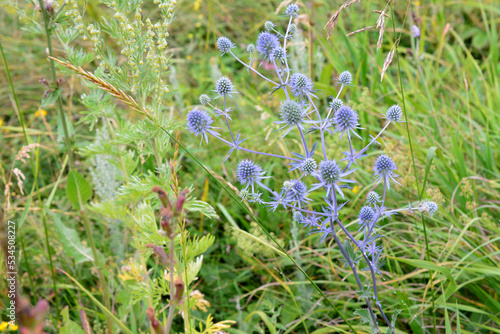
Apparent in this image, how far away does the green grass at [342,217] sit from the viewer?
194cm

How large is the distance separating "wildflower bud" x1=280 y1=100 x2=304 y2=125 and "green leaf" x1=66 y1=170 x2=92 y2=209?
0.95 meters

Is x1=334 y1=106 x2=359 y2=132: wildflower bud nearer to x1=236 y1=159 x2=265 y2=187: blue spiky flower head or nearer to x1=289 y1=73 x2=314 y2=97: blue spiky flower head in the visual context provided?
x1=289 y1=73 x2=314 y2=97: blue spiky flower head

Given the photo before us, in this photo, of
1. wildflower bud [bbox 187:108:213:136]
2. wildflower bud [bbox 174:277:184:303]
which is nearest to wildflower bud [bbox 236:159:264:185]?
wildflower bud [bbox 187:108:213:136]

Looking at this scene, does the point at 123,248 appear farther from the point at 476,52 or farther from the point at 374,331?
the point at 476,52

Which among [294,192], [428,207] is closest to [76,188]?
[294,192]

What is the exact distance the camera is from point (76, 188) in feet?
5.69

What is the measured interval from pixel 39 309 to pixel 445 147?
249 centimetres

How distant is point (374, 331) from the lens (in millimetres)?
1391

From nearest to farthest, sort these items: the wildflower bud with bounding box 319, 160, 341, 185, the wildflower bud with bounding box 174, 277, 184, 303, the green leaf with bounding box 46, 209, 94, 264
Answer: the wildflower bud with bounding box 174, 277, 184, 303, the wildflower bud with bounding box 319, 160, 341, 185, the green leaf with bounding box 46, 209, 94, 264

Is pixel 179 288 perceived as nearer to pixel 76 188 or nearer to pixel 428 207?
pixel 428 207

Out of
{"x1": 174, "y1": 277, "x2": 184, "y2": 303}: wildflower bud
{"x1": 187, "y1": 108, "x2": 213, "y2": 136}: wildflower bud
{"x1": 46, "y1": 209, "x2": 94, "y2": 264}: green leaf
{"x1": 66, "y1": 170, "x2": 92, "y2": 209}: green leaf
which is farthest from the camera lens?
{"x1": 46, "y1": 209, "x2": 94, "y2": 264}: green leaf

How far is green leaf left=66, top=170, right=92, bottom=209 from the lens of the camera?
1.70 meters

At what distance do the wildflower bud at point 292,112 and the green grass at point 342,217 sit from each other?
0.27 meters

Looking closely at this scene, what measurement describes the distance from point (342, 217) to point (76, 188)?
1.52m
